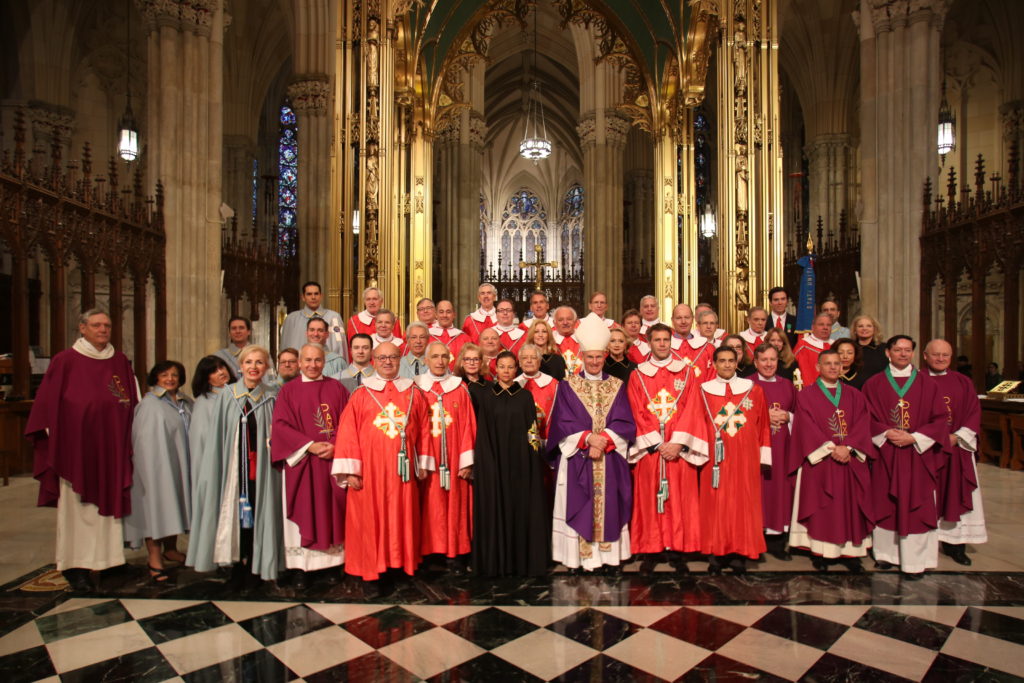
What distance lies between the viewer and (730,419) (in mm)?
4750

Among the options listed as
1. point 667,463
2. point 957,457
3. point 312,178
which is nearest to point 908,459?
point 957,457

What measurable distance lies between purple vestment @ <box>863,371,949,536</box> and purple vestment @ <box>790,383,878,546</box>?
0.40 ft

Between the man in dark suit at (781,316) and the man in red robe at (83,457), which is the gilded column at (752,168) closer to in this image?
the man in dark suit at (781,316)

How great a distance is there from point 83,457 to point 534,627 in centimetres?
309

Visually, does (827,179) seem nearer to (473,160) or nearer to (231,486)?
(473,160)

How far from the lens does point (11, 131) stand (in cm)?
1603

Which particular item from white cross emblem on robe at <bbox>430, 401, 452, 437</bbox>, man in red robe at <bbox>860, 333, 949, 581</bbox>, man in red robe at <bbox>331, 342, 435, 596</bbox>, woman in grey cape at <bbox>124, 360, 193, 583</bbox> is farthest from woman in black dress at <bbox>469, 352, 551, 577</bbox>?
man in red robe at <bbox>860, 333, 949, 581</bbox>

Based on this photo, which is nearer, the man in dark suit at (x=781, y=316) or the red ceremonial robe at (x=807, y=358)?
the red ceremonial robe at (x=807, y=358)

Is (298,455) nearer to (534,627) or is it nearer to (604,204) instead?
(534,627)

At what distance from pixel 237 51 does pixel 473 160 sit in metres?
7.70

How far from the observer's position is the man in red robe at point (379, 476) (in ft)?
14.1

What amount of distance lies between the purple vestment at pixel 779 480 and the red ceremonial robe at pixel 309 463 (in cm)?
311

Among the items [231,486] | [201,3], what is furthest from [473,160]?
[231,486]

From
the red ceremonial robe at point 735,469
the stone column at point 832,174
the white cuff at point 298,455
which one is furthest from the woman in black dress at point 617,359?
the stone column at point 832,174
